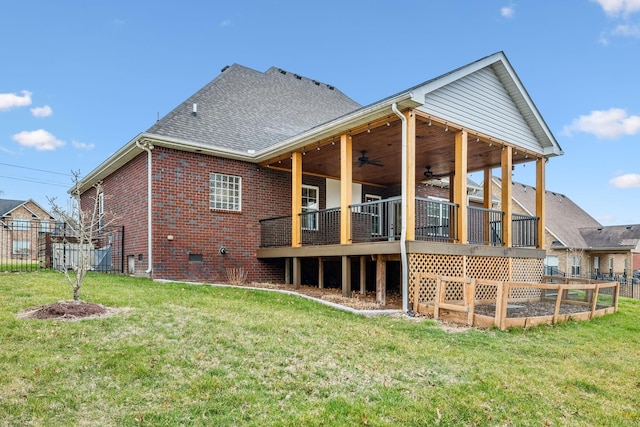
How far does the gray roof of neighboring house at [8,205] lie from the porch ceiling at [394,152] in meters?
40.2

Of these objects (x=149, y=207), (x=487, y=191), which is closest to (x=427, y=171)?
(x=487, y=191)

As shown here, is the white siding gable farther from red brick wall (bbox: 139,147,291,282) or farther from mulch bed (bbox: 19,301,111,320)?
mulch bed (bbox: 19,301,111,320)

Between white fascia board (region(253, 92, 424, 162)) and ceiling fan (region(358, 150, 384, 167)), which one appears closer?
white fascia board (region(253, 92, 424, 162))

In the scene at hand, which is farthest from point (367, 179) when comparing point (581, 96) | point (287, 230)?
point (581, 96)

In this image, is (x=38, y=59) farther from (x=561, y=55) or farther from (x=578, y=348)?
(x=578, y=348)

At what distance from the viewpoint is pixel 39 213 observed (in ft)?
146

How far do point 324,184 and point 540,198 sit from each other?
21.7 feet

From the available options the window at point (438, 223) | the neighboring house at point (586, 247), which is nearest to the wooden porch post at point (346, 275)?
the window at point (438, 223)

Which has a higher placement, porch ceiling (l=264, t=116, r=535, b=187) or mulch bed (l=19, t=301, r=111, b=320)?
porch ceiling (l=264, t=116, r=535, b=187)

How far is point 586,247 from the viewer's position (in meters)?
28.1

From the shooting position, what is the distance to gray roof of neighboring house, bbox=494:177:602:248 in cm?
2833

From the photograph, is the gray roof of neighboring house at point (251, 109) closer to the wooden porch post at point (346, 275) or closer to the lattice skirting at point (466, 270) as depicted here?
the wooden porch post at point (346, 275)

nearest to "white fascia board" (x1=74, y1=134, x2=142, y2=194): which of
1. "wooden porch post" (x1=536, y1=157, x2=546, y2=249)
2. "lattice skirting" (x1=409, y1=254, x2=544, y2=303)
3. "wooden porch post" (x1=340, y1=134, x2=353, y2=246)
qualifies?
"wooden porch post" (x1=340, y1=134, x2=353, y2=246)

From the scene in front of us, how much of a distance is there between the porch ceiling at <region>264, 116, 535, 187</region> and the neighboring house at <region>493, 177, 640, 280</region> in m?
16.8
